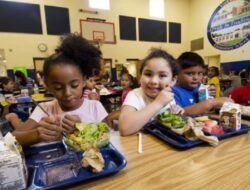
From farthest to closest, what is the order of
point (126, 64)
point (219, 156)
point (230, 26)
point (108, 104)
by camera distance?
point (126, 64) < point (230, 26) < point (108, 104) < point (219, 156)

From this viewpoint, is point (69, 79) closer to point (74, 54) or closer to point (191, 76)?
point (74, 54)

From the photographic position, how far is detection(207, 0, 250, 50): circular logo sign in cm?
618

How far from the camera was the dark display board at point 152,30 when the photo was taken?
7258mm

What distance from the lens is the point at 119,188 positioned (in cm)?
41

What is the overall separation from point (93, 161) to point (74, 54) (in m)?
0.63

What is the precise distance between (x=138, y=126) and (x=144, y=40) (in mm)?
6953

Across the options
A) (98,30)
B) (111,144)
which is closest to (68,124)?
(111,144)

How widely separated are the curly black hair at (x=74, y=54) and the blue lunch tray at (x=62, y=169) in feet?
1.51

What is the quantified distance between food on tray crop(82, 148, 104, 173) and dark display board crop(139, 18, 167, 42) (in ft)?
23.6

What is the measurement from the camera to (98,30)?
6.52 meters

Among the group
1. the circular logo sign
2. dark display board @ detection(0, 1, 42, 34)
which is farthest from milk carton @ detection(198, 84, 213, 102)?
the circular logo sign

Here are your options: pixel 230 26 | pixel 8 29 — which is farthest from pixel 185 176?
pixel 230 26

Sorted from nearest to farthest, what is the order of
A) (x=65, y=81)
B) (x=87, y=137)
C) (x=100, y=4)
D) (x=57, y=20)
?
(x=87, y=137), (x=65, y=81), (x=57, y=20), (x=100, y=4)

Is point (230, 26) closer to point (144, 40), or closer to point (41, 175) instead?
point (144, 40)
